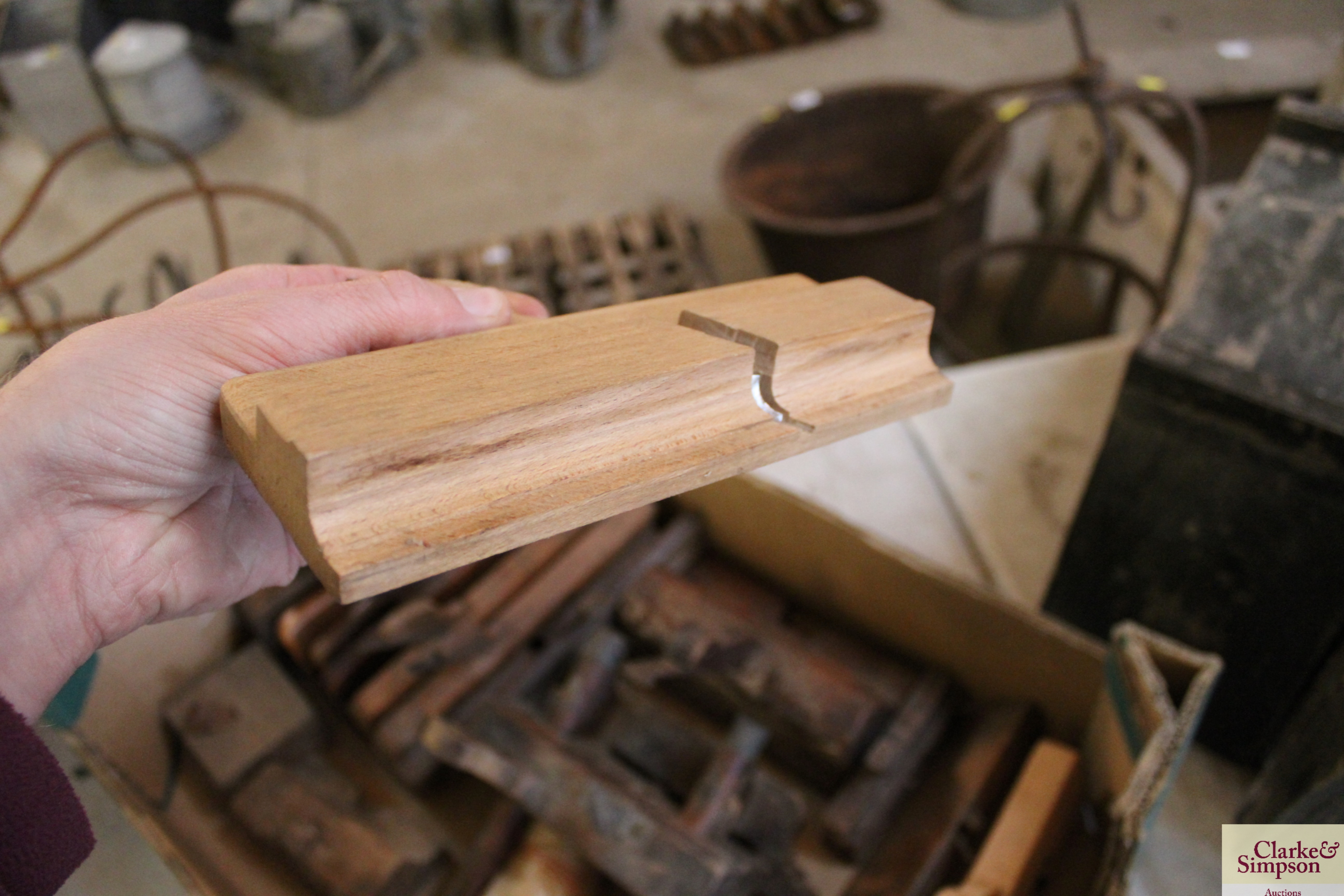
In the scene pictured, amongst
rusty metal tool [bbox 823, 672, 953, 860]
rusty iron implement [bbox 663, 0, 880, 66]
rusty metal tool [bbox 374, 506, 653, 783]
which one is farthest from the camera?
→ rusty iron implement [bbox 663, 0, 880, 66]

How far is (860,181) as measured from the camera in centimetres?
376

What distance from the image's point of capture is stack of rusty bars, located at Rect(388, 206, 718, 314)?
346 centimetres

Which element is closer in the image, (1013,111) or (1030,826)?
(1030,826)

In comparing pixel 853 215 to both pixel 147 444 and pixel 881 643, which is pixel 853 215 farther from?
pixel 147 444

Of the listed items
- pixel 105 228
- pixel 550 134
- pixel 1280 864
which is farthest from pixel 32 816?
pixel 550 134

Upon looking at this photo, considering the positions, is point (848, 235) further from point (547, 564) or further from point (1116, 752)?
point (1116, 752)

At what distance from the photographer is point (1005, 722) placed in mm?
1596

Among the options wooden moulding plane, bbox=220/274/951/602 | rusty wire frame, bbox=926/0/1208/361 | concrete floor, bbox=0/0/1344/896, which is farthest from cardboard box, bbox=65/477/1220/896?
concrete floor, bbox=0/0/1344/896

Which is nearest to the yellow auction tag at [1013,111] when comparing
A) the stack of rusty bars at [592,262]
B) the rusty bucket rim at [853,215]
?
the rusty bucket rim at [853,215]

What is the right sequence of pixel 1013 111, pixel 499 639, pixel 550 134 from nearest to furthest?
pixel 499 639 < pixel 1013 111 < pixel 550 134

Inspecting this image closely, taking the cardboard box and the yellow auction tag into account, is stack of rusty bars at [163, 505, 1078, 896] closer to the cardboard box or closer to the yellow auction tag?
the cardboard box

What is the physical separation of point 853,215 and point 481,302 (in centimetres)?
300

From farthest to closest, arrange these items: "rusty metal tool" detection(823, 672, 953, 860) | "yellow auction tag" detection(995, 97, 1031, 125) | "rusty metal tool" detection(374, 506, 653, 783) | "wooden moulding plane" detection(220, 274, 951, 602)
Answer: "yellow auction tag" detection(995, 97, 1031, 125) → "rusty metal tool" detection(374, 506, 653, 783) → "rusty metal tool" detection(823, 672, 953, 860) → "wooden moulding plane" detection(220, 274, 951, 602)

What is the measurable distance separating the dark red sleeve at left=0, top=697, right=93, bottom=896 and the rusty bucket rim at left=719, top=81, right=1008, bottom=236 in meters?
2.67
